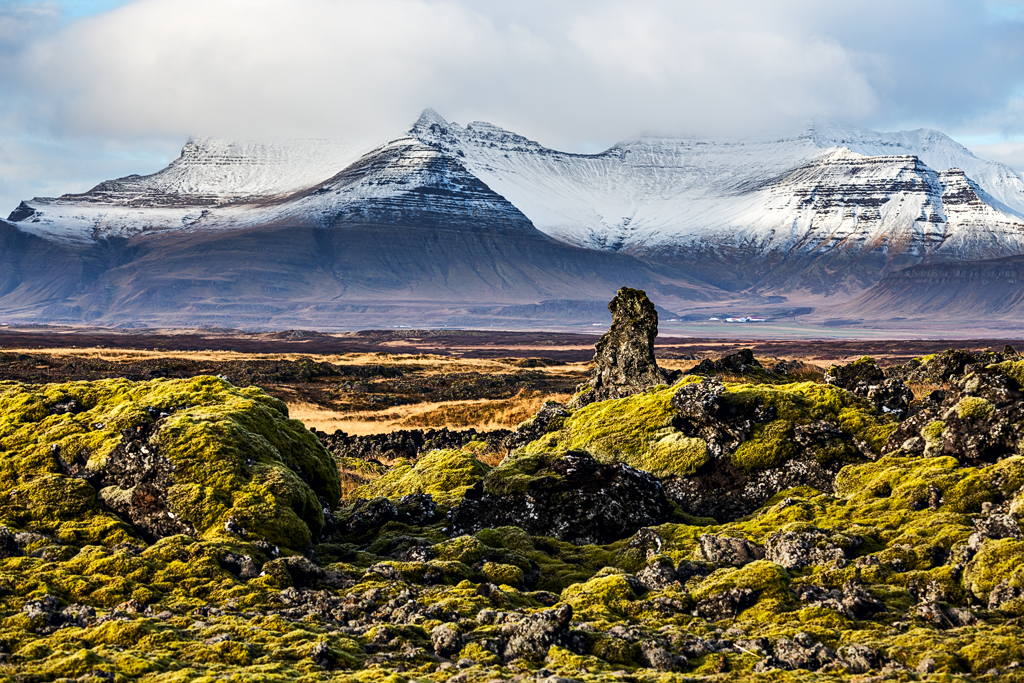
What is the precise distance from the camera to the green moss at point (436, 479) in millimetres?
17453

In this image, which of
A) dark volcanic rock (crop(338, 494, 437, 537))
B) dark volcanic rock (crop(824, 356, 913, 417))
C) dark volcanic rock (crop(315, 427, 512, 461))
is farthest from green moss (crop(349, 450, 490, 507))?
dark volcanic rock (crop(315, 427, 512, 461))

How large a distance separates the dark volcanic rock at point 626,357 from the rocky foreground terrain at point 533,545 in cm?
829

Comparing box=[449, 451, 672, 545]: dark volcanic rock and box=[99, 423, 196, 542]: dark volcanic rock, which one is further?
box=[449, 451, 672, 545]: dark volcanic rock

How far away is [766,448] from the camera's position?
55.0ft

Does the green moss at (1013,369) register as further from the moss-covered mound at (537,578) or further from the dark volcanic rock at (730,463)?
the dark volcanic rock at (730,463)

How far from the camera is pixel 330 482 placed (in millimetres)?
15523

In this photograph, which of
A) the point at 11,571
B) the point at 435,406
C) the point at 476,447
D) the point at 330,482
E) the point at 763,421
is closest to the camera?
the point at 11,571

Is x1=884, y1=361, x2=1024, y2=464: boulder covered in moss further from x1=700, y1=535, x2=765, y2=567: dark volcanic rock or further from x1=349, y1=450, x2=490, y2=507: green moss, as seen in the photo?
x1=349, y1=450, x2=490, y2=507: green moss

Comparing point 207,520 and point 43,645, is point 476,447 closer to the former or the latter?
point 207,520

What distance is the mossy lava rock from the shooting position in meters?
12.0

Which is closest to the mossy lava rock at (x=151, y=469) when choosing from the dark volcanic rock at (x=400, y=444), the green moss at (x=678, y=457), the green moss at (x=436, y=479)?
the green moss at (x=436, y=479)

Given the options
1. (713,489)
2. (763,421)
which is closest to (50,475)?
(713,489)

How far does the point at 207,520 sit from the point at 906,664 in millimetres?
8734

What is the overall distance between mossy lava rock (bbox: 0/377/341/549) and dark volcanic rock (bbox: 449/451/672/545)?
109 inches
